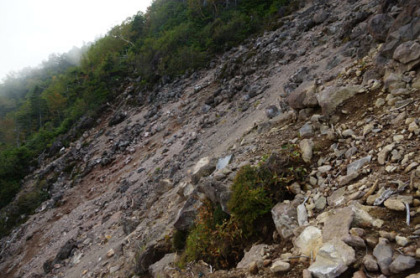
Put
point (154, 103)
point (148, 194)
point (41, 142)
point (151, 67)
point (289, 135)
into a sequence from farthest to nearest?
point (41, 142)
point (151, 67)
point (154, 103)
point (148, 194)
point (289, 135)

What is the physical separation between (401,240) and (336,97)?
3323 millimetres

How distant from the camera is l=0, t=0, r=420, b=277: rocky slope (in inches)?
104

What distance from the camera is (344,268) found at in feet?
7.47

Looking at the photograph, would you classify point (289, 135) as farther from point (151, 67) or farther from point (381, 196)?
point (151, 67)

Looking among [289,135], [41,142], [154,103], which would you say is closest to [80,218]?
[154,103]

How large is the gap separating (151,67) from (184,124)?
14649mm

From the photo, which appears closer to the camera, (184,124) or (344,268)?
(344,268)

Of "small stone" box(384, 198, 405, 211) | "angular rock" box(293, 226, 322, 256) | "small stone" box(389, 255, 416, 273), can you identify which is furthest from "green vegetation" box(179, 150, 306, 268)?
"small stone" box(389, 255, 416, 273)

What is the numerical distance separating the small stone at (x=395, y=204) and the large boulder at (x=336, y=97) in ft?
8.49

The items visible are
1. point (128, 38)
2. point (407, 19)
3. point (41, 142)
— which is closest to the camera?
point (407, 19)

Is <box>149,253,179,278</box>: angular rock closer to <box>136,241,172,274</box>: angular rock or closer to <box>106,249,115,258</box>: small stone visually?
<box>136,241,172,274</box>: angular rock

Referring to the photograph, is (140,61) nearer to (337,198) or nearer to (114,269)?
(114,269)

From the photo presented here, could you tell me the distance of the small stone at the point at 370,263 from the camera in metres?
2.15

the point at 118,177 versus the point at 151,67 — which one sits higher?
the point at 151,67
